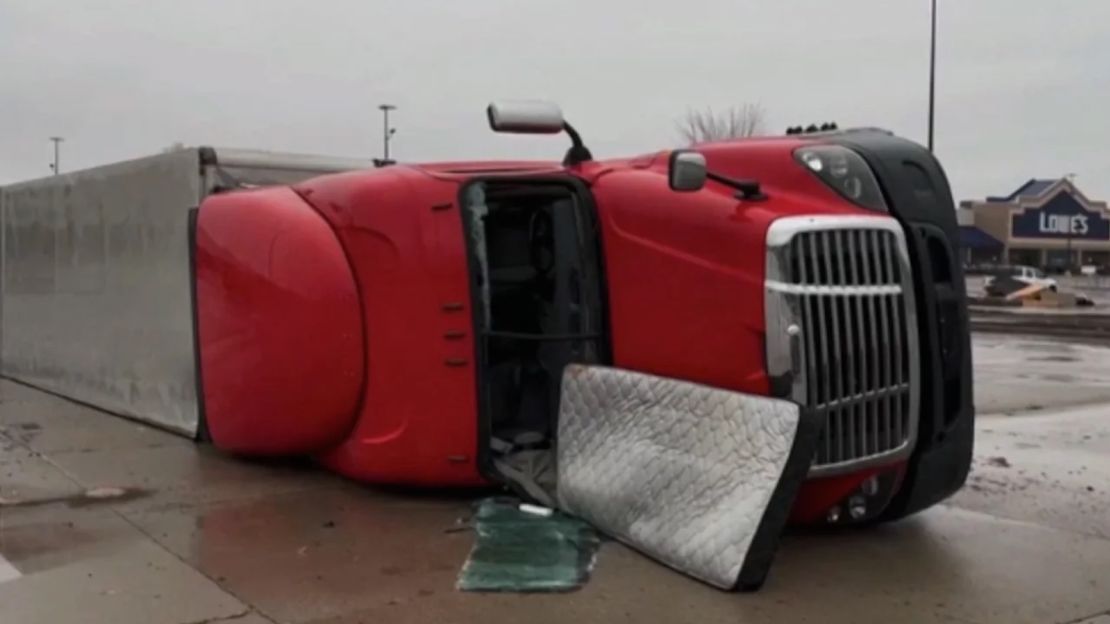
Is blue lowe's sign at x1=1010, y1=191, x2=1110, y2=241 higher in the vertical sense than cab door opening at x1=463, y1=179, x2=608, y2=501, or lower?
higher

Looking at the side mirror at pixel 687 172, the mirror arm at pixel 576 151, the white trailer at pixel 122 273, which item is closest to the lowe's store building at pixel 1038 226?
the white trailer at pixel 122 273

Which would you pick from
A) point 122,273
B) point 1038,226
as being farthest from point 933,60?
point 1038,226

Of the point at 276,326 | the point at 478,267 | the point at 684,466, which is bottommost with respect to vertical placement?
the point at 684,466

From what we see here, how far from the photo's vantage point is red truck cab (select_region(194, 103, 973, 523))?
5.14 meters

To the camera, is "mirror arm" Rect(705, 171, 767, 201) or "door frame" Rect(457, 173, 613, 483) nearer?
"mirror arm" Rect(705, 171, 767, 201)

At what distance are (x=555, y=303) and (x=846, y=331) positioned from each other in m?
1.92

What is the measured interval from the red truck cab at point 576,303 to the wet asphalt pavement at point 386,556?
0.30 meters

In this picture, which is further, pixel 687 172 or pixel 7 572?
pixel 687 172

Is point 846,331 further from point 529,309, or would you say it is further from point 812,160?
point 529,309

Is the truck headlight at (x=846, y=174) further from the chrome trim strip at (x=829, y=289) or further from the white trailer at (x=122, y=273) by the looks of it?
the white trailer at (x=122, y=273)

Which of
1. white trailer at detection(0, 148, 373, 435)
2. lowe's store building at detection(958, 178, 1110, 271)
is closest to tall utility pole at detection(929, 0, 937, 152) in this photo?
white trailer at detection(0, 148, 373, 435)

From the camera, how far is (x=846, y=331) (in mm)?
5086

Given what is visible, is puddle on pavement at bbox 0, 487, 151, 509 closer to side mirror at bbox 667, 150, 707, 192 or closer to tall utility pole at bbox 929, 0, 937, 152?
side mirror at bbox 667, 150, 707, 192

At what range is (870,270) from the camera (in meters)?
5.18
